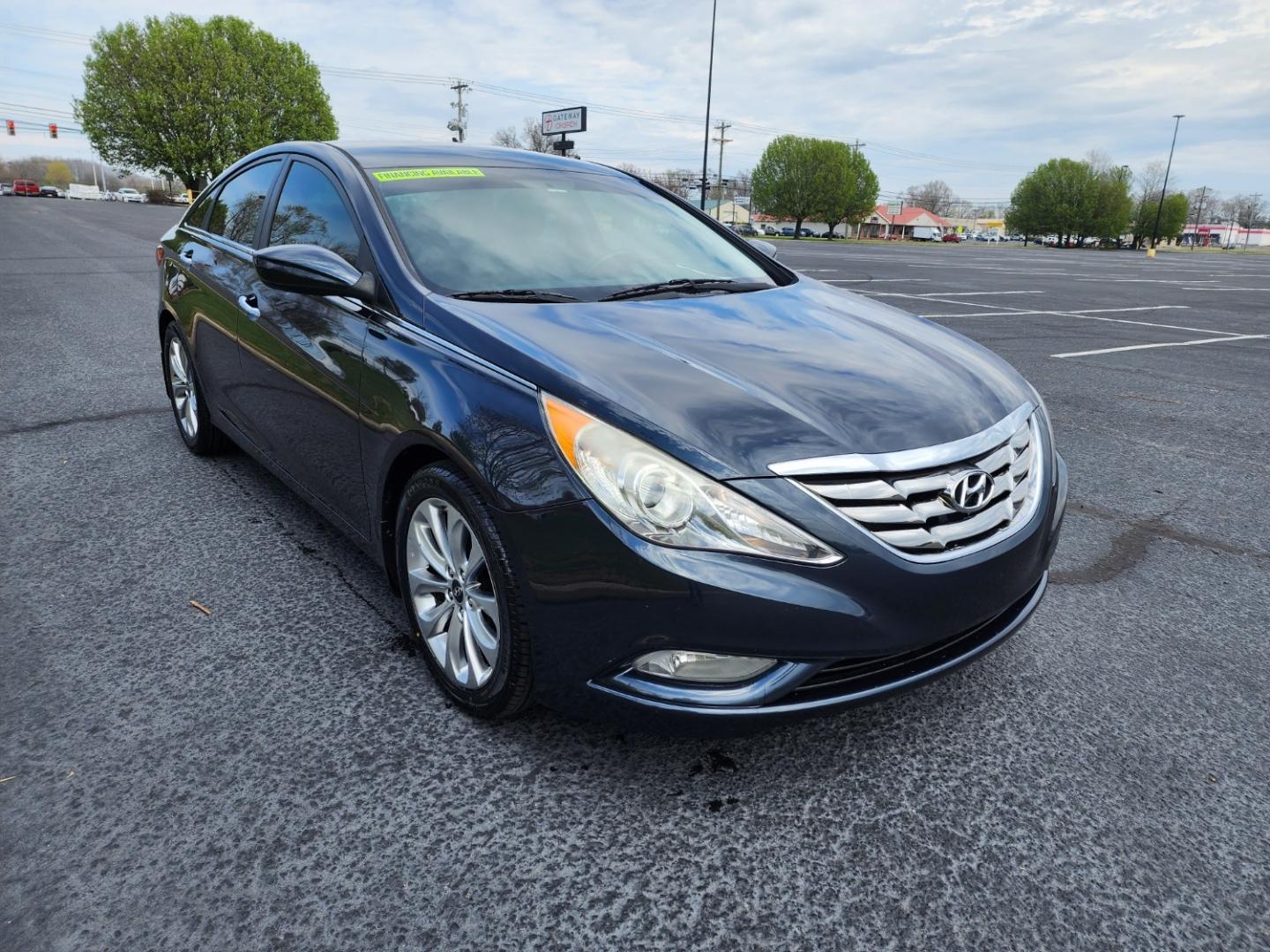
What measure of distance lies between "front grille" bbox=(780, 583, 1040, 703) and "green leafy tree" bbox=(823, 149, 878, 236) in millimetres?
100892

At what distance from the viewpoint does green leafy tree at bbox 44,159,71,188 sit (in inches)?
6309

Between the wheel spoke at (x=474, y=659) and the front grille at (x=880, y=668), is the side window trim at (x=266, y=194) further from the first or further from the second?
the front grille at (x=880, y=668)

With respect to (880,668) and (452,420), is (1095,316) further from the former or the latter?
(452,420)

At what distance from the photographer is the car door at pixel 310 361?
2715 millimetres

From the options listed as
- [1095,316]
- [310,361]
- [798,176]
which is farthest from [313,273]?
[798,176]

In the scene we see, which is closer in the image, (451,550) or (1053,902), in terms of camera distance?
(1053,902)

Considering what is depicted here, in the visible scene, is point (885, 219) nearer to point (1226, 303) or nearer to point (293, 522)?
point (1226, 303)

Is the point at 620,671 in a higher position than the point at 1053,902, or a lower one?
higher

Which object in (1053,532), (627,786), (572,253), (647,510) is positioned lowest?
(627,786)

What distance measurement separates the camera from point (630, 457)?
192cm

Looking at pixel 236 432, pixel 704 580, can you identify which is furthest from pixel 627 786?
pixel 236 432

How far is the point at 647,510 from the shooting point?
1868 millimetres

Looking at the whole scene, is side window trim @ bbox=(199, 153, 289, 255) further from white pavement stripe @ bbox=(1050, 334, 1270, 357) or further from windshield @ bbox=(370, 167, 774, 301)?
white pavement stripe @ bbox=(1050, 334, 1270, 357)

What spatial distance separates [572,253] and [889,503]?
1541 millimetres
